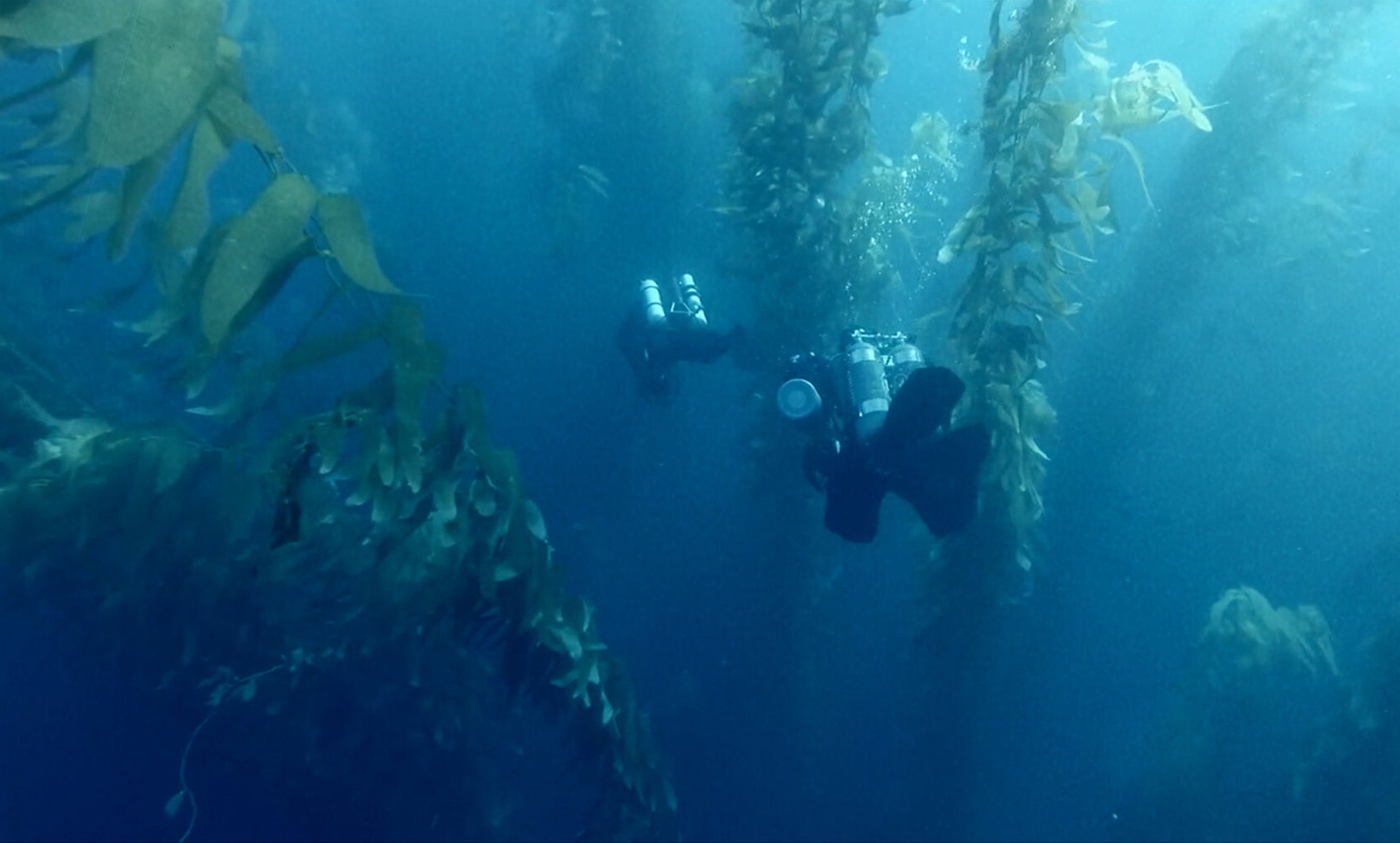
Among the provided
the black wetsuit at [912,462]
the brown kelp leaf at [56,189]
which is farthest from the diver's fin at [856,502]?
the brown kelp leaf at [56,189]

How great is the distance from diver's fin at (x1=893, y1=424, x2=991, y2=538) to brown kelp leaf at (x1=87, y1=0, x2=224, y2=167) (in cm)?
427

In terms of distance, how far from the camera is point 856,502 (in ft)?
19.1

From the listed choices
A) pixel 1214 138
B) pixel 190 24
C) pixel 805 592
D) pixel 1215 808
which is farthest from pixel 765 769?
pixel 190 24

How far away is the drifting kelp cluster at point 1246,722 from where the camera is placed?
753cm

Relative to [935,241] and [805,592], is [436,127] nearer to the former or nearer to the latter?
[935,241]

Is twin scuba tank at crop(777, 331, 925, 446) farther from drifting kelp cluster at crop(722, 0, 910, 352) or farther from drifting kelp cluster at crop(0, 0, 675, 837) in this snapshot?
drifting kelp cluster at crop(0, 0, 675, 837)

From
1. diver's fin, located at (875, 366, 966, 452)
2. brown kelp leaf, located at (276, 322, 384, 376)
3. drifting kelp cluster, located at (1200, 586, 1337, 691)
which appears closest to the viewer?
brown kelp leaf, located at (276, 322, 384, 376)

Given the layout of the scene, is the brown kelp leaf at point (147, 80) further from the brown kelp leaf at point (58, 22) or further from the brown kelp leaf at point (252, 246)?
the brown kelp leaf at point (252, 246)

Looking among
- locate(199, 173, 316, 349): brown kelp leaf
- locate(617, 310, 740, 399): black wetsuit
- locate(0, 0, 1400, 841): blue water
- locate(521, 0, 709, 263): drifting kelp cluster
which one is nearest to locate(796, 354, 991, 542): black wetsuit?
locate(0, 0, 1400, 841): blue water

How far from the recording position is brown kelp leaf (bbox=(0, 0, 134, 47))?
1.69m

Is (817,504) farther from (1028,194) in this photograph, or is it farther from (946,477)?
(1028,194)

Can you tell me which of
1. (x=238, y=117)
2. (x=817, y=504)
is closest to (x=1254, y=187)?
(x=817, y=504)

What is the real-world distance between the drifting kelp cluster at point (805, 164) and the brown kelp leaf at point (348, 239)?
430 cm

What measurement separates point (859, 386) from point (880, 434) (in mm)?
668
